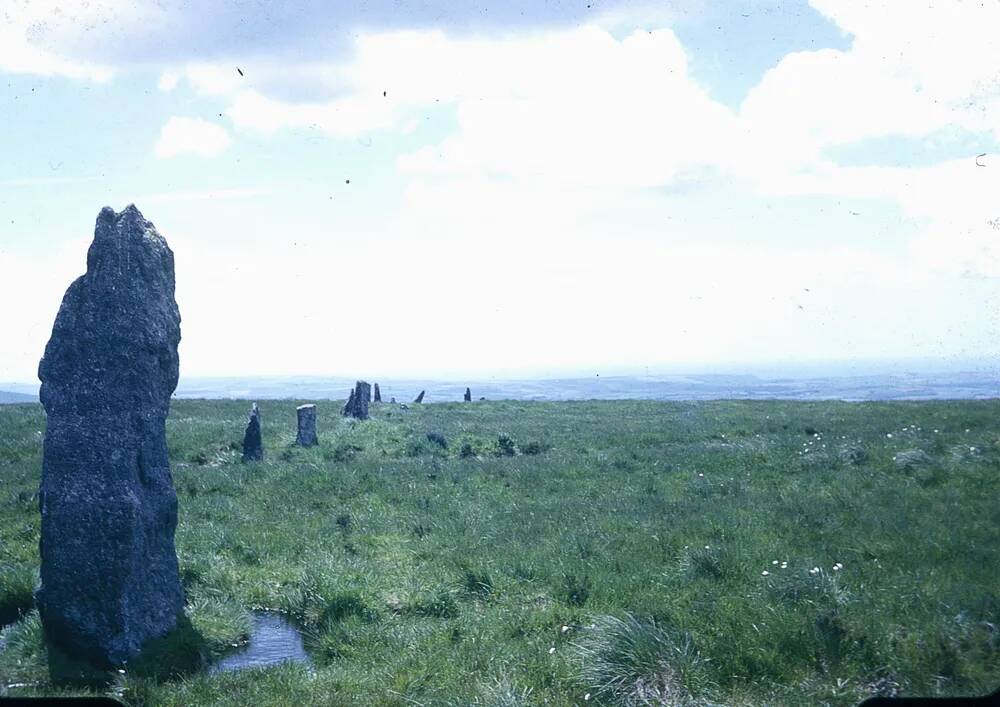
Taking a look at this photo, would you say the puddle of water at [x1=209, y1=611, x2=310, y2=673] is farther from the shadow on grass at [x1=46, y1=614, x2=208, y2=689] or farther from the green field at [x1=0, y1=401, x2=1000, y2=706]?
the shadow on grass at [x1=46, y1=614, x2=208, y2=689]

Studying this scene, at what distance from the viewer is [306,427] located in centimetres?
2809

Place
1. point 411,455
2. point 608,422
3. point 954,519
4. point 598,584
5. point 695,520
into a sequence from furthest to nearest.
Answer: point 608,422
point 411,455
point 695,520
point 954,519
point 598,584

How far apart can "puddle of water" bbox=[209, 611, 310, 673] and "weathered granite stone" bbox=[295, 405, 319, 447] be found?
17.0 meters

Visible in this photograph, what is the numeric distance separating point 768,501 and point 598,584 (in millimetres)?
6929

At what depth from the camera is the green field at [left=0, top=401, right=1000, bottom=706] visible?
7984mm

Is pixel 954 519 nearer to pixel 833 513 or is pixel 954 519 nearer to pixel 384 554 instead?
pixel 833 513

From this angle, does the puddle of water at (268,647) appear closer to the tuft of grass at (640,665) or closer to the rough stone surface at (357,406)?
the tuft of grass at (640,665)

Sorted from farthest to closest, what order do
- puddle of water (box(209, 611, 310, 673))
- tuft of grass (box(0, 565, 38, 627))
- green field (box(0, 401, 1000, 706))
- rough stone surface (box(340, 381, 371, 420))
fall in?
rough stone surface (box(340, 381, 371, 420)) < tuft of grass (box(0, 565, 38, 627)) < puddle of water (box(209, 611, 310, 673)) < green field (box(0, 401, 1000, 706))

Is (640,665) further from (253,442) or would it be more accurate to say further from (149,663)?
(253,442)

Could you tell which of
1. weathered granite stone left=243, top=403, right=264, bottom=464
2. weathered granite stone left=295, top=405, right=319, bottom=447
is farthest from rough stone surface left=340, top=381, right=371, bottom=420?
weathered granite stone left=243, top=403, right=264, bottom=464

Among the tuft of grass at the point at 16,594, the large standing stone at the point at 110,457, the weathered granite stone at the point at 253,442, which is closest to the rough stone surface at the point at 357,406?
the weathered granite stone at the point at 253,442

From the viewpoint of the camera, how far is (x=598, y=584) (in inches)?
432

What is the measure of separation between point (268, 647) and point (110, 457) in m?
2.93

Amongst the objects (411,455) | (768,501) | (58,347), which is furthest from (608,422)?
(58,347)
